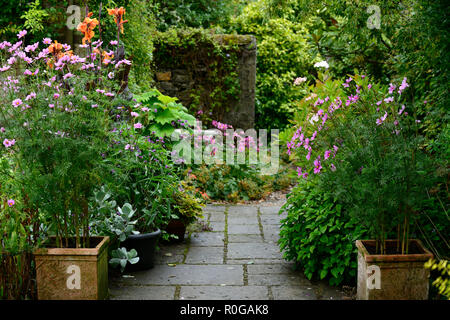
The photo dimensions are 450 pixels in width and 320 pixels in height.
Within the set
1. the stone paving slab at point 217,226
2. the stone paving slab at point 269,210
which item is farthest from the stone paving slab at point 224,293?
the stone paving slab at point 269,210

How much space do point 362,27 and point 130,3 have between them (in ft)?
9.76

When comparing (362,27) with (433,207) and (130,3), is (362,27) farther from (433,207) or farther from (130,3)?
(130,3)

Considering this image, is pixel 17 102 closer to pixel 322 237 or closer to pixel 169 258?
pixel 169 258

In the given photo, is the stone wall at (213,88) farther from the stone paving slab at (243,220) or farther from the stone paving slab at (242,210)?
the stone paving slab at (243,220)

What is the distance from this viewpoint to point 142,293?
3244 mm

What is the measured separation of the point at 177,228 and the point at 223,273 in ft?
2.71

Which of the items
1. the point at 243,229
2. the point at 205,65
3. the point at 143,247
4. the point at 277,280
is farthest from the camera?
the point at 205,65

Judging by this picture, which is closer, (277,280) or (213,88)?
(277,280)

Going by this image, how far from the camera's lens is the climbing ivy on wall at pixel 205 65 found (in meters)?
8.56

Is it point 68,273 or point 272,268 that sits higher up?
point 68,273

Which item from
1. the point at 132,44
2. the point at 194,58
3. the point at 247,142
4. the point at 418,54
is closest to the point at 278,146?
the point at 247,142

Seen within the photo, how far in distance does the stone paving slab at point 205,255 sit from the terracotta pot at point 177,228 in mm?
224

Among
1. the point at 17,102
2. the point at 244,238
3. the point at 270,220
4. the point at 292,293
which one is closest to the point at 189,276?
the point at 292,293

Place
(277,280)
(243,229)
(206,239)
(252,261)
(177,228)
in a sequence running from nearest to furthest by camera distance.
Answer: (277,280) < (252,261) < (177,228) < (206,239) < (243,229)
